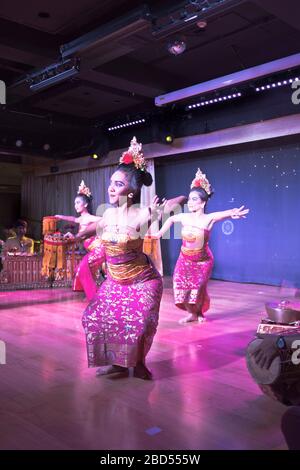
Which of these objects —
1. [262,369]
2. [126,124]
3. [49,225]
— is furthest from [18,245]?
[262,369]

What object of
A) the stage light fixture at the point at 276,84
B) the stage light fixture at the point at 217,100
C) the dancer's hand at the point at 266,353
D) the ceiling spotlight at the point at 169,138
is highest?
A: the stage light fixture at the point at 217,100

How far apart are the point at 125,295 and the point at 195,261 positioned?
6.06 ft

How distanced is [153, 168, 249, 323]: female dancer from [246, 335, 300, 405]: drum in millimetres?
2577

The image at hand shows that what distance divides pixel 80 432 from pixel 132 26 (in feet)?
13.1

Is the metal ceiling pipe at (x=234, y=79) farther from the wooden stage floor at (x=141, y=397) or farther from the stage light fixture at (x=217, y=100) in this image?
the wooden stage floor at (x=141, y=397)

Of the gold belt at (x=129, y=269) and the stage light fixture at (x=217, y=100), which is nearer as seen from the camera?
the gold belt at (x=129, y=269)

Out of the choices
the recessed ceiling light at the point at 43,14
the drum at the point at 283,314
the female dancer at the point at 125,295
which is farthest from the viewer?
the recessed ceiling light at the point at 43,14

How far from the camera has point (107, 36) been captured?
491cm

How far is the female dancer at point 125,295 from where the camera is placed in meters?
2.75

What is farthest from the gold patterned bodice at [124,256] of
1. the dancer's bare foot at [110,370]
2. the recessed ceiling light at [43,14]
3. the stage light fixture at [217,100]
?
the stage light fixture at [217,100]

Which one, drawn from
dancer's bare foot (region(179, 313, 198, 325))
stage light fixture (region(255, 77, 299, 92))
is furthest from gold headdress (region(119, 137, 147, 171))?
stage light fixture (region(255, 77, 299, 92))
